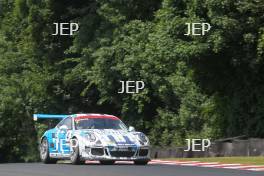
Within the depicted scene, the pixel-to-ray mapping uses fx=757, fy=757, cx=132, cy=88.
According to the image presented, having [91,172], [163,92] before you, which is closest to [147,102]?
[163,92]

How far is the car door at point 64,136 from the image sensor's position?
1972 cm

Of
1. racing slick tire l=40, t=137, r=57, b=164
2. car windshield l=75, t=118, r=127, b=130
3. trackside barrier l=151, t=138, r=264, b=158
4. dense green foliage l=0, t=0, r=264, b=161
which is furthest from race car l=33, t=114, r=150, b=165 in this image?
dense green foliage l=0, t=0, r=264, b=161

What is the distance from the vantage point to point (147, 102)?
3856 cm

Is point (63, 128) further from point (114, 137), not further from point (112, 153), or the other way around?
point (112, 153)

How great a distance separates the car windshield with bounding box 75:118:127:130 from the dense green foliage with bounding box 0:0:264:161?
360 inches

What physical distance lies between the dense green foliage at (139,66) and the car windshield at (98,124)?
30.0ft

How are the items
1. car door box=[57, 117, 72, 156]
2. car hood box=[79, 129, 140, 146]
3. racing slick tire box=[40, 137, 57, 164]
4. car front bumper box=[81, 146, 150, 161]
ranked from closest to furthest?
1. car front bumper box=[81, 146, 150, 161]
2. car hood box=[79, 129, 140, 146]
3. car door box=[57, 117, 72, 156]
4. racing slick tire box=[40, 137, 57, 164]

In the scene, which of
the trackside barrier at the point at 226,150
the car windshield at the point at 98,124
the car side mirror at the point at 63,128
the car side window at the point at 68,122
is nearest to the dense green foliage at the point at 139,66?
the trackside barrier at the point at 226,150

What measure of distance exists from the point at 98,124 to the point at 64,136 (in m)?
0.96

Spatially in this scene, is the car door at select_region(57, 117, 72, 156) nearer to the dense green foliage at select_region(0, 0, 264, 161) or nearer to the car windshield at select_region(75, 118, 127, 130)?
the car windshield at select_region(75, 118, 127, 130)

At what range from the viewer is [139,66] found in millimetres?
36531

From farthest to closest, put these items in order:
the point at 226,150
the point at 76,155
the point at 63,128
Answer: the point at 226,150 < the point at 63,128 < the point at 76,155

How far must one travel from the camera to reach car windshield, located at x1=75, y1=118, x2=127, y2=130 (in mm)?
19891

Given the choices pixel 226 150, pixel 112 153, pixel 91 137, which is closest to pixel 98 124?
pixel 91 137
